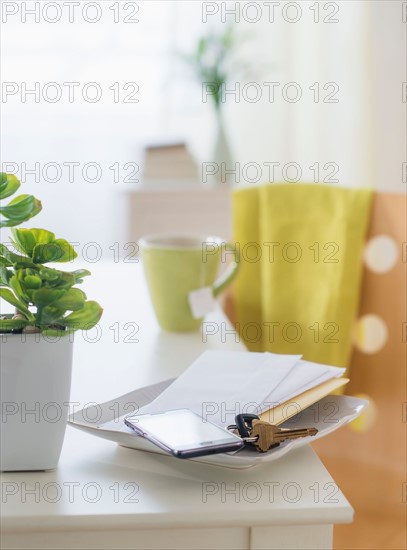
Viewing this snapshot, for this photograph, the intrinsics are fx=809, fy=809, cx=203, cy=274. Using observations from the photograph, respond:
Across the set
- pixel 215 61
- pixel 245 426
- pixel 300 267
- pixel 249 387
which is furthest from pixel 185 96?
pixel 245 426

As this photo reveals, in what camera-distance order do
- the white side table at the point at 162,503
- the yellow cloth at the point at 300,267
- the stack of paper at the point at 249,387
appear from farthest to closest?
the yellow cloth at the point at 300,267 → the stack of paper at the point at 249,387 → the white side table at the point at 162,503

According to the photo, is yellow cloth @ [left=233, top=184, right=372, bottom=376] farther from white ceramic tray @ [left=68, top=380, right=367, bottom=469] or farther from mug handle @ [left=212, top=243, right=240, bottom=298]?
white ceramic tray @ [left=68, top=380, right=367, bottom=469]

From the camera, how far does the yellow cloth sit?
1.43 metres

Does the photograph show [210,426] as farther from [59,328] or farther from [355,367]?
[355,367]

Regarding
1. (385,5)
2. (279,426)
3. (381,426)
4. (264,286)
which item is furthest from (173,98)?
(279,426)

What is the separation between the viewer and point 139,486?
0.67m

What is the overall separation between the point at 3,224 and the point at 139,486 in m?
0.24

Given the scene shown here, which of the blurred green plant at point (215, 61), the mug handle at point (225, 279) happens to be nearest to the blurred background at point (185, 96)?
the blurred green plant at point (215, 61)

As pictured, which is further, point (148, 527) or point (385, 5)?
point (385, 5)

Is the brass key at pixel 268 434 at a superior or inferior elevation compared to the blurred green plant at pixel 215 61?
inferior

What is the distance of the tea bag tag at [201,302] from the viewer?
3.89ft

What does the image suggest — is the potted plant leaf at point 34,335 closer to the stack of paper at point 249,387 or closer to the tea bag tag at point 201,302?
the stack of paper at point 249,387

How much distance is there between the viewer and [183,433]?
69 cm

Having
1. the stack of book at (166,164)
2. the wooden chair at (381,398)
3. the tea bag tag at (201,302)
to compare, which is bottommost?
the wooden chair at (381,398)
